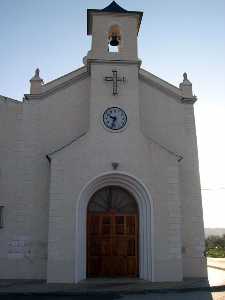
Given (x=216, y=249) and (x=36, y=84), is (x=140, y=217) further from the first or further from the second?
(x=216, y=249)

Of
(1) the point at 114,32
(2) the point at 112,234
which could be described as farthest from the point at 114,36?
(2) the point at 112,234

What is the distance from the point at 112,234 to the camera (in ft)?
50.6

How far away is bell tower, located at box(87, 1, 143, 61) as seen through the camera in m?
17.1

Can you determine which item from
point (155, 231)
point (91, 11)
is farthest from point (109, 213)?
point (91, 11)

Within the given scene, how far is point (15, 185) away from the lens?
52.3 feet

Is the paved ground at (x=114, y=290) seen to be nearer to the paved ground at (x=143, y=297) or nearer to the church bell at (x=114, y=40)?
the paved ground at (x=143, y=297)

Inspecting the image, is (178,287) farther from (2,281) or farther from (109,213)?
(2,281)

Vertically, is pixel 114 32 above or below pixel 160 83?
above

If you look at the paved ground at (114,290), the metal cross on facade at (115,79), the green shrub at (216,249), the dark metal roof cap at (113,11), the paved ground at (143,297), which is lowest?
the paved ground at (143,297)

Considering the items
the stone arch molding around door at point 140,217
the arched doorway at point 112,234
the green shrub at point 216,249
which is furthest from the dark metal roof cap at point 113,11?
the green shrub at point 216,249

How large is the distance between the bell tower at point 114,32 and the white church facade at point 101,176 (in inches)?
2.3

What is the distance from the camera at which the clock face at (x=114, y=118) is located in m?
15.9

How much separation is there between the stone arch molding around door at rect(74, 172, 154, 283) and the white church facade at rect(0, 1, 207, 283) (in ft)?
0.12

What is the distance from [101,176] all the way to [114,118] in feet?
8.14
